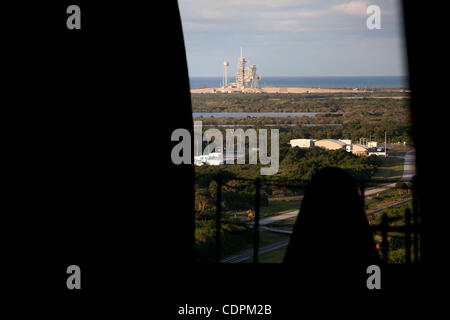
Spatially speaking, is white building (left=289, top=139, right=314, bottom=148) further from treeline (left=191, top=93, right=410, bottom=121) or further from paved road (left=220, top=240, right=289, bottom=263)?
paved road (left=220, top=240, right=289, bottom=263)

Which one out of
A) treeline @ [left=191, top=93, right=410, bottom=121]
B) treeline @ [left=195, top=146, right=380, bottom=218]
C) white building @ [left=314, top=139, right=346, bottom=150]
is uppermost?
treeline @ [left=191, top=93, right=410, bottom=121]

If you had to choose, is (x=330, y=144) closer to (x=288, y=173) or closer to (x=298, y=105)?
(x=288, y=173)

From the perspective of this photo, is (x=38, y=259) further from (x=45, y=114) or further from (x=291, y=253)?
(x=291, y=253)

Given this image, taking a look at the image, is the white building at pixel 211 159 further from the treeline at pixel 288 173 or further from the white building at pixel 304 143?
the white building at pixel 304 143

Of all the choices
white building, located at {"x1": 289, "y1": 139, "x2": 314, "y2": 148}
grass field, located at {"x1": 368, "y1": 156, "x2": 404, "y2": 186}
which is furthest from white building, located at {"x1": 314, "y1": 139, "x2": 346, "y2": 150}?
grass field, located at {"x1": 368, "y1": 156, "x2": 404, "y2": 186}

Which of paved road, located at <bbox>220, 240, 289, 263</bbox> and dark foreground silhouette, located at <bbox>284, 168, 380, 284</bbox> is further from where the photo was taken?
paved road, located at <bbox>220, 240, 289, 263</bbox>

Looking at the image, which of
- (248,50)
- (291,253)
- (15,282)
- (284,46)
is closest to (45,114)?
(15,282)

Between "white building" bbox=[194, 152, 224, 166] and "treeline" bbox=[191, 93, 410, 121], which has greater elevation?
"treeline" bbox=[191, 93, 410, 121]

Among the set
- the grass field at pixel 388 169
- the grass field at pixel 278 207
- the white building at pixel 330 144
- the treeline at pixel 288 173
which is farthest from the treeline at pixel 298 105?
the grass field at pixel 278 207

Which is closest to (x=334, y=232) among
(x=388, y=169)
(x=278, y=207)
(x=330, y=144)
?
(x=278, y=207)
